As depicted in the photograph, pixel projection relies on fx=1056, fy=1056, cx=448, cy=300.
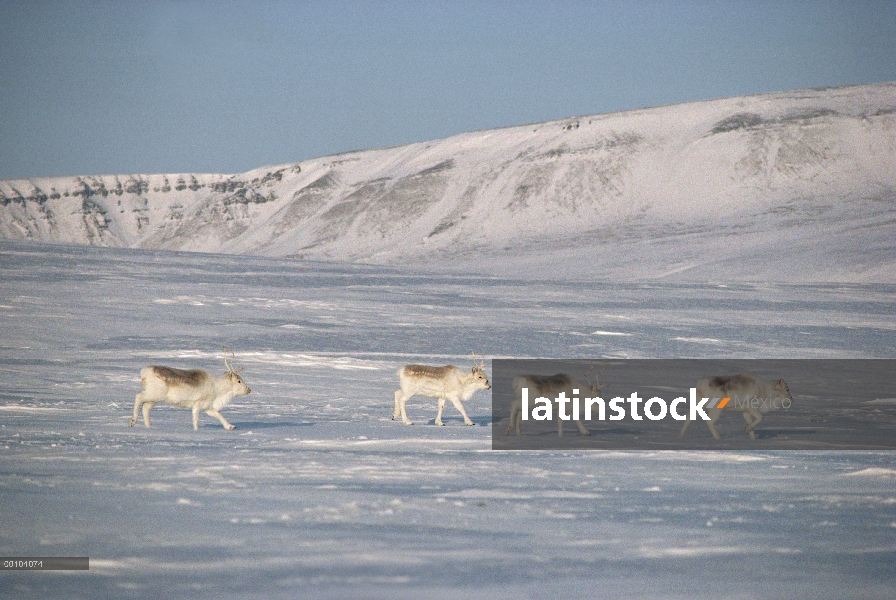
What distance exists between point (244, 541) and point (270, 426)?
572 centimetres

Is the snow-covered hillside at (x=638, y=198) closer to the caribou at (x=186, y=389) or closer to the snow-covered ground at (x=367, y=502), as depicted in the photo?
the snow-covered ground at (x=367, y=502)

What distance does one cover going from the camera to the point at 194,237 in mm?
158250

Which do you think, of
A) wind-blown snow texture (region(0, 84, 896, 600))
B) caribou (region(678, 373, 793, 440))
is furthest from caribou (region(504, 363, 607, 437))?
caribou (region(678, 373, 793, 440))

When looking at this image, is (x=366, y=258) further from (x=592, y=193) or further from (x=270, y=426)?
(x=270, y=426)

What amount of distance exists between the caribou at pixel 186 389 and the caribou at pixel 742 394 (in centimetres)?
487

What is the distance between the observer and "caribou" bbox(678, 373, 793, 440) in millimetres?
11188

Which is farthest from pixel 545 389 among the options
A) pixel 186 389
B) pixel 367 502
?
pixel 367 502

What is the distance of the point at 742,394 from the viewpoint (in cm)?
1127

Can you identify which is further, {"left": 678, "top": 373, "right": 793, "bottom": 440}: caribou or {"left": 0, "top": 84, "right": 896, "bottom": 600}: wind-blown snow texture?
{"left": 678, "top": 373, "right": 793, "bottom": 440}: caribou

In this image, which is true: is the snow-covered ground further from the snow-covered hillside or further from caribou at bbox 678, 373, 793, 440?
the snow-covered hillside

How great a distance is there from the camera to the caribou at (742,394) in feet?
36.7

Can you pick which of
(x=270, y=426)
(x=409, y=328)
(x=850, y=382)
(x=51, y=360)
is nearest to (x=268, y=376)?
(x=51, y=360)

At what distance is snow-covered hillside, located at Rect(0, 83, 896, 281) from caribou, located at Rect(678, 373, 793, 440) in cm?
4661

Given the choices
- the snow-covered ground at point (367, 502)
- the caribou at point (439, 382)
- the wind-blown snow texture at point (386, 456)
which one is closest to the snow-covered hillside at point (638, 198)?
the wind-blown snow texture at point (386, 456)
